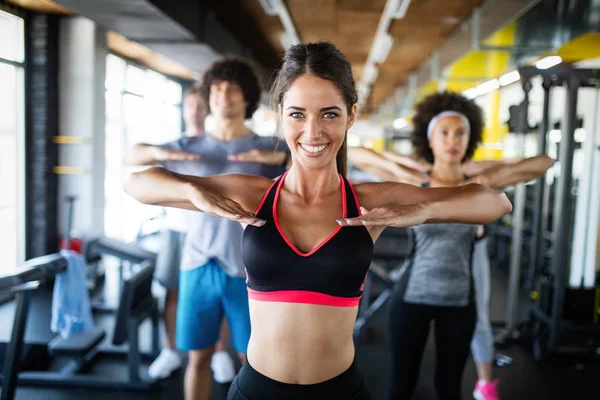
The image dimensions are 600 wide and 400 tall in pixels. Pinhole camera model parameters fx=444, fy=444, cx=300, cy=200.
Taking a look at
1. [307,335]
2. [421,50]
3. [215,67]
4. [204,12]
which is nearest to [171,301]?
[215,67]

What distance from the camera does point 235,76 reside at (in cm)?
209

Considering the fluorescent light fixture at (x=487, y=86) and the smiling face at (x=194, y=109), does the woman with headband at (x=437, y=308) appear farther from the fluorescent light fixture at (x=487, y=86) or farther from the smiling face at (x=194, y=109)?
the fluorescent light fixture at (x=487, y=86)

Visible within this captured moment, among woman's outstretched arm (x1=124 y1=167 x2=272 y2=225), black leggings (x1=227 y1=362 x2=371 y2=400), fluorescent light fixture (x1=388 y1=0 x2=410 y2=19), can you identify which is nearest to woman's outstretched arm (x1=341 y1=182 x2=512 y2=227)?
woman's outstretched arm (x1=124 y1=167 x2=272 y2=225)

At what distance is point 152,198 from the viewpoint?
1.27 meters

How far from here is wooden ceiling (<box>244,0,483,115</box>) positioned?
4770 millimetres

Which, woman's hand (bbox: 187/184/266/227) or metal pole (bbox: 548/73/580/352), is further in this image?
metal pole (bbox: 548/73/580/352)

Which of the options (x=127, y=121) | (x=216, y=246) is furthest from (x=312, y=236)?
(x=127, y=121)

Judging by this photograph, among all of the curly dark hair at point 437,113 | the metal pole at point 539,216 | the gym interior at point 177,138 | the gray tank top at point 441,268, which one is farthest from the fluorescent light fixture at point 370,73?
the gray tank top at point 441,268

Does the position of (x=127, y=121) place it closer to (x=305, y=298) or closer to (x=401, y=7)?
(x=401, y=7)

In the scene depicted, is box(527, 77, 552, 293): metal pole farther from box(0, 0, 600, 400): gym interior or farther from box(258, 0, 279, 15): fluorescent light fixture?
box(258, 0, 279, 15): fluorescent light fixture

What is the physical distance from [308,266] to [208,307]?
3.01 feet

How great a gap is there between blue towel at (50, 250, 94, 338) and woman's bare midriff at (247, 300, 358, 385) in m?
1.72

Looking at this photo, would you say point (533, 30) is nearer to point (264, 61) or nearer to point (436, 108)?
point (436, 108)

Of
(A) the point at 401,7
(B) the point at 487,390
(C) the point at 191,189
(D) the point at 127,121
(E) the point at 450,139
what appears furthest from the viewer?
(D) the point at 127,121
